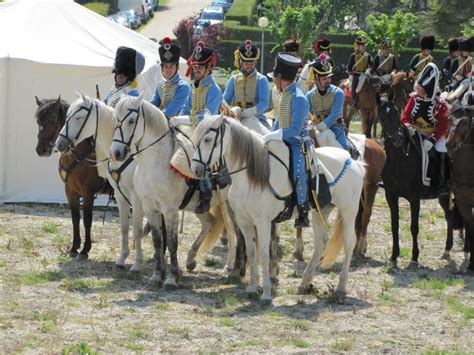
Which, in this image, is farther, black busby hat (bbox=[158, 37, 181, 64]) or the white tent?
the white tent

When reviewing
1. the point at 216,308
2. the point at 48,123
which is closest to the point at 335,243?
the point at 216,308

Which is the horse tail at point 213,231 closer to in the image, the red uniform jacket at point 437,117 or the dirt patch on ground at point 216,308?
the dirt patch on ground at point 216,308

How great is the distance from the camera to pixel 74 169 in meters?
12.6

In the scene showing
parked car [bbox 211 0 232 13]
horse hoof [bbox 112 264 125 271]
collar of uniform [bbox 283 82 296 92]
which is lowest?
horse hoof [bbox 112 264 125 271]

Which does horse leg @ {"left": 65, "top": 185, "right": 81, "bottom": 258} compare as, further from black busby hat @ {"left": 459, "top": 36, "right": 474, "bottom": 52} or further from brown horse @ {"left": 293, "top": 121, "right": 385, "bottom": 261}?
black busby hat @ {"left": 459, "top": 36, "right": 474, "bottom": 52}

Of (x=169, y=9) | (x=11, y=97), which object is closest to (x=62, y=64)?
(x=11, y=97)

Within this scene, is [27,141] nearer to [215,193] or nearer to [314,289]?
[215,193]

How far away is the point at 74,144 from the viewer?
11383 millimetres

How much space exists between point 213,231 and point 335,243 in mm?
1654

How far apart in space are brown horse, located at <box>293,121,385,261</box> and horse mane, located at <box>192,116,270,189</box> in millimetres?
2647

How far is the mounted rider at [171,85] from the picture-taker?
461 inches

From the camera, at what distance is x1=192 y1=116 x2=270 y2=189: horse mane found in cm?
991

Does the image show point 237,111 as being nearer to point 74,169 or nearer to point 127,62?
point 127,62

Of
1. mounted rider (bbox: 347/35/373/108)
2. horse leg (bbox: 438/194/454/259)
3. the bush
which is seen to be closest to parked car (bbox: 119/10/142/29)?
the bush
